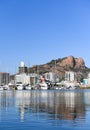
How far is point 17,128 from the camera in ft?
123

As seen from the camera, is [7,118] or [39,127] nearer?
[39,127]

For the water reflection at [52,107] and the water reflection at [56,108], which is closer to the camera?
the water reflection at [52,107]

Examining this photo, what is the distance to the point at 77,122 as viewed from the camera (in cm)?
4278

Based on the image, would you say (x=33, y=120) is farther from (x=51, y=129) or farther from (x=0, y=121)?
(x=51, y=129)

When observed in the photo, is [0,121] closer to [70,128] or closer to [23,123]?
[23,123]

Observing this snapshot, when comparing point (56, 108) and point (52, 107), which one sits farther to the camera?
point (52, 107)

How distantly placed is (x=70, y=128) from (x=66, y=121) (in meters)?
5.88

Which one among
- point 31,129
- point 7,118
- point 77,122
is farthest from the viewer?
point 7,118

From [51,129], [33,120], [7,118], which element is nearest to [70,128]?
[51,129]

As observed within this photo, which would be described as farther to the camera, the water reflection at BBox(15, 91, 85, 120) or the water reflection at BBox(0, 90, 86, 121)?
the water reflection at BBox(15, 91, 85, 120)

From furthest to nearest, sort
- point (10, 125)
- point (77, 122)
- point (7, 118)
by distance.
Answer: point (7, 118), point (77, 122), point (10, 125)

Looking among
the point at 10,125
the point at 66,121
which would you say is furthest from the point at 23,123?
the point at 66,121

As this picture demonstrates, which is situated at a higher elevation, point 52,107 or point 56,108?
point 52,107

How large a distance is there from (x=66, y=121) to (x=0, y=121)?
7287 mm
